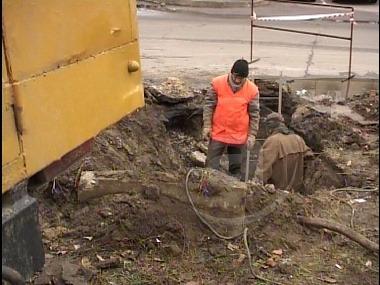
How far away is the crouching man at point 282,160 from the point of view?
7.49m

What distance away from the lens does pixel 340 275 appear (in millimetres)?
5254

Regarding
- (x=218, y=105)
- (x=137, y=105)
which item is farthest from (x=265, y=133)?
(x=137, y=105)

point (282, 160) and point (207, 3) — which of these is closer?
point (282, 160)

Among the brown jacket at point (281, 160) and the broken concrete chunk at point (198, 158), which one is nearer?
the brown jacket at point (281, 160)

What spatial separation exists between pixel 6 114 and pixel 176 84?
7829 millimetres

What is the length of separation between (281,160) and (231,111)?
2.99 feet

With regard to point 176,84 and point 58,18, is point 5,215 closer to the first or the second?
point 58,18

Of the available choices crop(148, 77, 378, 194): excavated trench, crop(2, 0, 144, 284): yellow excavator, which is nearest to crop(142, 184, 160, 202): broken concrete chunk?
crop(2, 0, 144, 284): yellow excavator

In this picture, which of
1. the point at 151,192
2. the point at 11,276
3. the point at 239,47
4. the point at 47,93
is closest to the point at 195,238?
the point at 151,192

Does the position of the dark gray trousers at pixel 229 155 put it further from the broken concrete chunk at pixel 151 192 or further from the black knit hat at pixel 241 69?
the broken concrete chunk at pixel 151 192

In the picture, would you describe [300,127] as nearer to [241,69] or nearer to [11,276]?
[241,69]

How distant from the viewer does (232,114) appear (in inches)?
292

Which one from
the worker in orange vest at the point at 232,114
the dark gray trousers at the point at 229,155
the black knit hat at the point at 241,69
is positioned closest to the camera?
the black knit hat at the point at 241,69

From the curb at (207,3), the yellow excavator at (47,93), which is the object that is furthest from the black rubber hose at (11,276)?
the curb at (207,3)
